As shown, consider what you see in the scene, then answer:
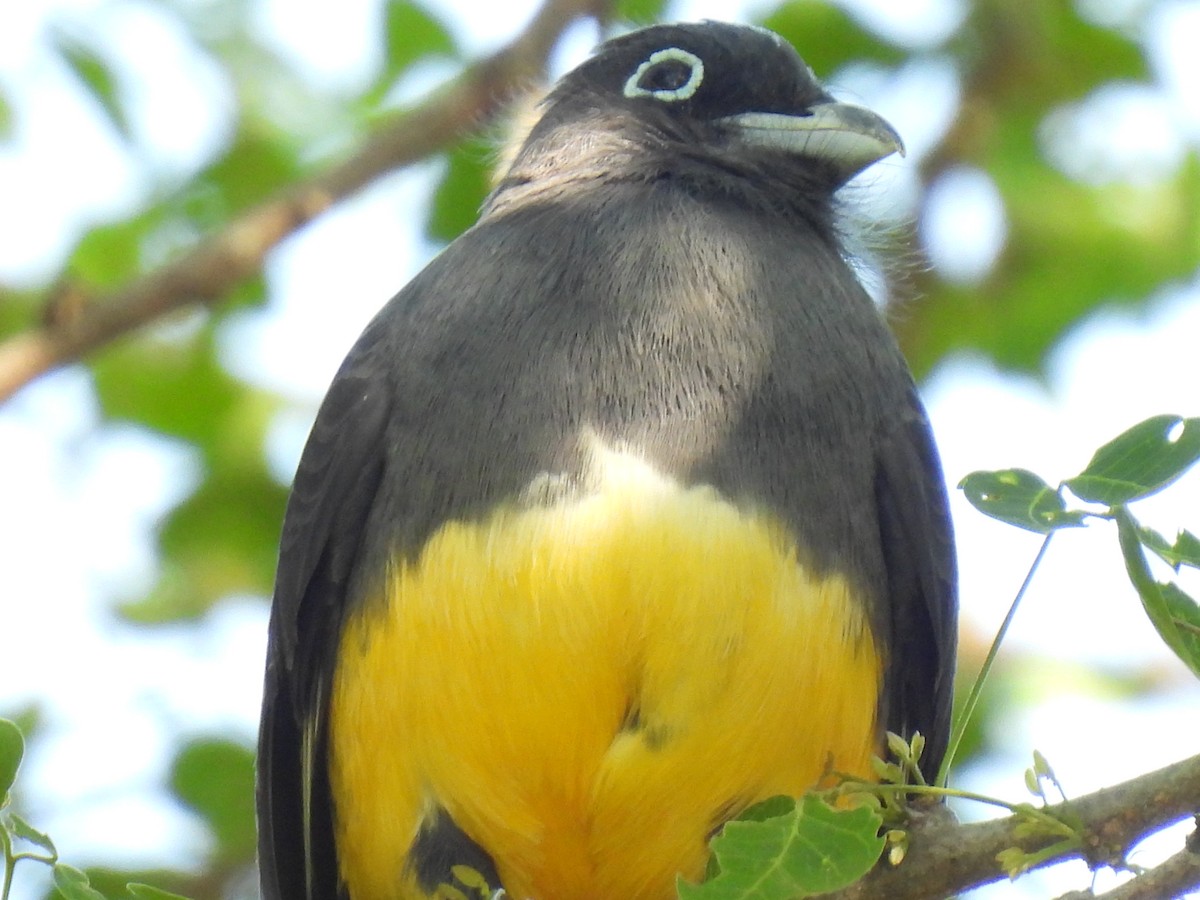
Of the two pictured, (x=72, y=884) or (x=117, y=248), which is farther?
(x=117, y=248)

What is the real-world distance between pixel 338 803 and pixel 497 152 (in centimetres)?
261

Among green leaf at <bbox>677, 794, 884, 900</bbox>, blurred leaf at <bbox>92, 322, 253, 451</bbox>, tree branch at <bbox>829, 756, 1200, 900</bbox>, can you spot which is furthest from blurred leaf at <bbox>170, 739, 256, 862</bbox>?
green leaf at <bbox>677, 794, 884, 900</bbox>

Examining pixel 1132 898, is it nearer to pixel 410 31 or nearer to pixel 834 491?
pixel 834 491

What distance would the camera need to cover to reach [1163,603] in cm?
282

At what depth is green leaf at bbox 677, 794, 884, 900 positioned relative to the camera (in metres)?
2.85

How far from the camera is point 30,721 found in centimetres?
703

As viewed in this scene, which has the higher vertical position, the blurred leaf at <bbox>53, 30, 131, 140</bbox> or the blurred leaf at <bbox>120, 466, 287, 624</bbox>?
the blurred leaf at <bbox>53, 30, 131, 140</bbox>

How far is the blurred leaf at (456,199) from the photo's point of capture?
6.85 m

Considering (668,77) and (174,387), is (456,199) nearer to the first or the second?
(174,387)

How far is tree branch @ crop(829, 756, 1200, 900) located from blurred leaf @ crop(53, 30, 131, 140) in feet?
15.0

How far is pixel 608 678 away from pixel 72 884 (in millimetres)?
1340

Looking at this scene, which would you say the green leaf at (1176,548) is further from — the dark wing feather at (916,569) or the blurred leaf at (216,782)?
the blurred leaf at (216,782)

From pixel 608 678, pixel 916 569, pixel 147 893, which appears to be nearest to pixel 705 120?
pixel 916 569

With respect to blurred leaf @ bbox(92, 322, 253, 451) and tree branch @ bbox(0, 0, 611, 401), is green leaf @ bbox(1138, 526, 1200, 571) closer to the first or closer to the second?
tree branch @ bbox(0, 0, 611, 401)
